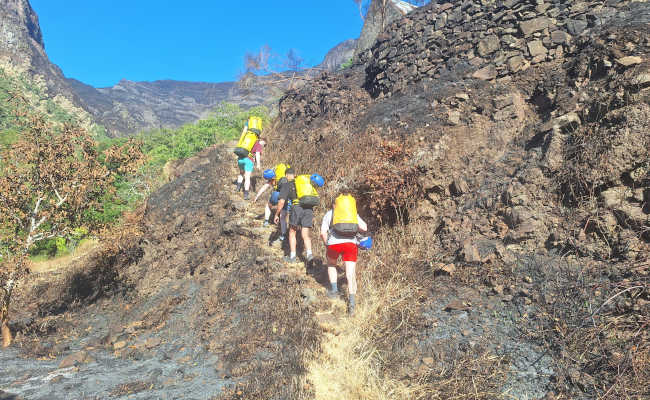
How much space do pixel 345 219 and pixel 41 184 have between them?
599 centimetres

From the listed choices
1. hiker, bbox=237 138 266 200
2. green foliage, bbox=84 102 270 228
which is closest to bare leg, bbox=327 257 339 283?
hiker, bbox=237 138 266 200

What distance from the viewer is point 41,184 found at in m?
6.53

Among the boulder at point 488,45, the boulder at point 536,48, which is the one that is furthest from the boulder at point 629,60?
the boulder at point 488,45

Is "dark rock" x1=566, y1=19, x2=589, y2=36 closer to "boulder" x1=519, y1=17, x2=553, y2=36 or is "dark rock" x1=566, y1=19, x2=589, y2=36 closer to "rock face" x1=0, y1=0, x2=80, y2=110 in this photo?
"boulder" x1=519, y1=17, x2=553, y2=36

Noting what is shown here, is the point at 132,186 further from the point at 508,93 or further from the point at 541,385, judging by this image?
the point at 541,385

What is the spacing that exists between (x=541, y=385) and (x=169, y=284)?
23.2 feet

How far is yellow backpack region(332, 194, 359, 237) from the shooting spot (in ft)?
15.1

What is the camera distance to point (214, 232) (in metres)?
8.19

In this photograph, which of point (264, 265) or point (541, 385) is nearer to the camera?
point (541, 385)

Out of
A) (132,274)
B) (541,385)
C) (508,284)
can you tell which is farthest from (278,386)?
(132,274)

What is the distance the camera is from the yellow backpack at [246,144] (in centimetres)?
839

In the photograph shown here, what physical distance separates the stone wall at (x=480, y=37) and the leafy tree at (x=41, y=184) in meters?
7.84

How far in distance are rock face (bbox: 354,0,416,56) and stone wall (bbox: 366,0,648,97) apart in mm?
4464

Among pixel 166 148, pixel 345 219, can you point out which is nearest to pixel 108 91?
pixel 166 148
